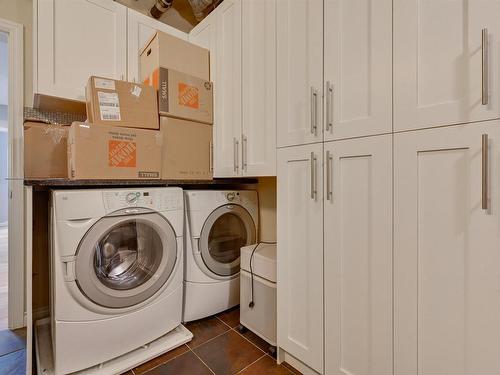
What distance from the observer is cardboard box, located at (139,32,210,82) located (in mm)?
1676

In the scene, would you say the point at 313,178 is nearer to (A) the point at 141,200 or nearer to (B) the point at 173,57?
(A) the point at 141,200

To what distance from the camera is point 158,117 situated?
1.62m

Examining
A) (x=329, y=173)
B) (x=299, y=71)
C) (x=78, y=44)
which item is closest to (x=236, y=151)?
(x=299, y=71)

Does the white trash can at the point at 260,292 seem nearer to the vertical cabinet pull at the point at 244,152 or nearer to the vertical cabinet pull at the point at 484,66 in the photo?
the vertical cabinet pull at the point at 244,152

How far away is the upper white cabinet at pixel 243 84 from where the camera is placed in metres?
1.43

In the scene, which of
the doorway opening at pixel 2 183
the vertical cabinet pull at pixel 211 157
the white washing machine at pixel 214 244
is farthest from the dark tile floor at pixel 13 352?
the vertical cabinet pull at pixel 211 157

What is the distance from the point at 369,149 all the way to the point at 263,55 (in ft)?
2.85

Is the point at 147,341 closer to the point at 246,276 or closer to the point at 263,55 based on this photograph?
the point at 246,276

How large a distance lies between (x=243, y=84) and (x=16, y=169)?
166cm

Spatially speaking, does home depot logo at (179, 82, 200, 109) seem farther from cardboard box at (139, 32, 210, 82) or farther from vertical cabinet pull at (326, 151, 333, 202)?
vertical cabinet pull at (326, 151, 333, 202)

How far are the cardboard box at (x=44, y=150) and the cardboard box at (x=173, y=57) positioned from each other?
706mm

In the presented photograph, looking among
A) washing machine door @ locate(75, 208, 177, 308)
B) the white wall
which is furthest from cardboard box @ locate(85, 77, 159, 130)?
the white wall

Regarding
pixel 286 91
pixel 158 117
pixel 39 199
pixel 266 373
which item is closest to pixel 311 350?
pixel 266 373

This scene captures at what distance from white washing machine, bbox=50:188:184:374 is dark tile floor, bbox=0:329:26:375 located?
347 mm
